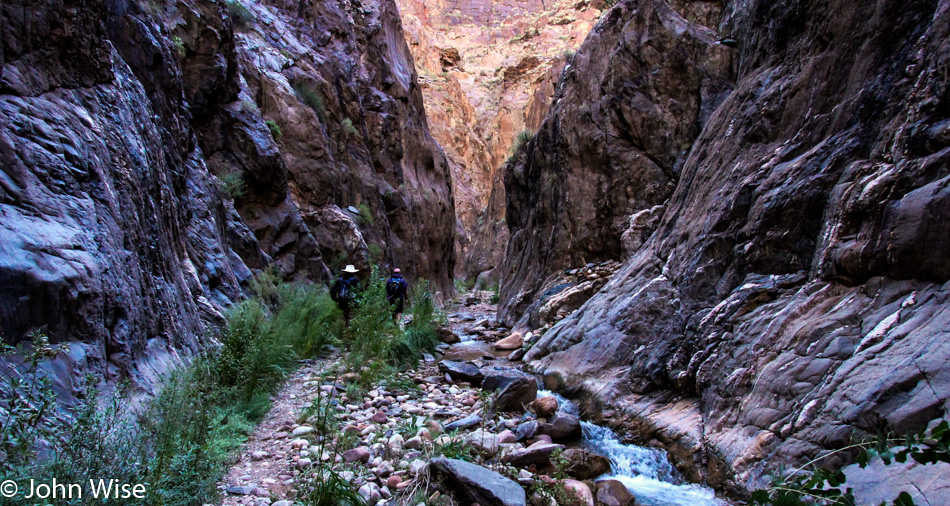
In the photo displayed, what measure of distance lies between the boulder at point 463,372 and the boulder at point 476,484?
3.66 m

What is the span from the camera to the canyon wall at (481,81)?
158 feet

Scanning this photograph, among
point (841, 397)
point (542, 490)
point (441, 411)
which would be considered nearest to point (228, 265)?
point (441, 411)

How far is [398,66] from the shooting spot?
1044 inches

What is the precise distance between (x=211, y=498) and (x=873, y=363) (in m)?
4.22

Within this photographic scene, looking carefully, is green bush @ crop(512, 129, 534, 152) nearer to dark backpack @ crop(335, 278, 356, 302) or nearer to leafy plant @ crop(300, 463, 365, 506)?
dark backpack @ crop(335, 278, 356, 302)

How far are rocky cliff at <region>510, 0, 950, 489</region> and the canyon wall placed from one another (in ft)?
104

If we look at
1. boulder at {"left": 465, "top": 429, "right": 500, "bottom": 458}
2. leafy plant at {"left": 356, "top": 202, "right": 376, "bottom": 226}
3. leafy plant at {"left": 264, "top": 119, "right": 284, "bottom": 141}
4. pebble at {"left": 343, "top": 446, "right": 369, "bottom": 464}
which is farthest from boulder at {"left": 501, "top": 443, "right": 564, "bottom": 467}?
leafy plant at {"left": 356, "top": 202, "right": 376, "bottom": 226}

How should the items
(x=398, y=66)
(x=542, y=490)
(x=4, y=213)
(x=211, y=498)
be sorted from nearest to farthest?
(x=211, y=498) < (x=4, y=213) < (x=542, y=490) < (x=398, y=66)

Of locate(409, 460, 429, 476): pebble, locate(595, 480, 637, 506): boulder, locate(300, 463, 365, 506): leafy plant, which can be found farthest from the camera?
locate(595, 480, 637, 506): boulder

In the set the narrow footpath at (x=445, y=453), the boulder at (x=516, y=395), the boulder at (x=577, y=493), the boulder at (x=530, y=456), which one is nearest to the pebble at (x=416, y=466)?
the narrow footpath at (x=445, y=453)

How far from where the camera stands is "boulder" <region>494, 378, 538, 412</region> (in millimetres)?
5835

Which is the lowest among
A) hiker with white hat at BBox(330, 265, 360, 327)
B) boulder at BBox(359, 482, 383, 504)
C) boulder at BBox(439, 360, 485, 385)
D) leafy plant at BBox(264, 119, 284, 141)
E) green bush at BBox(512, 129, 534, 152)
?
boulder at BBox(359, 482, 383, 504)

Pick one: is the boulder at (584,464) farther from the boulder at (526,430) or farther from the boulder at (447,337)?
the boulder at (447,337)

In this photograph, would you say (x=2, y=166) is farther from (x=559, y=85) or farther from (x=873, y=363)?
(x=559, y=85)
